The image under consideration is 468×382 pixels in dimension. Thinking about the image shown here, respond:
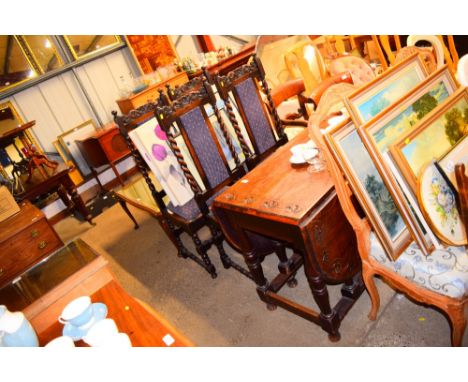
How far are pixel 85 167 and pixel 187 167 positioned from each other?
374cm

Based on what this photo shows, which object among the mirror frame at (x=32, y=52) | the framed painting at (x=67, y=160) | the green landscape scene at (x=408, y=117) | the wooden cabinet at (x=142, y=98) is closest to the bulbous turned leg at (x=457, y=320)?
the green landscape scene at (x=408, y=117)

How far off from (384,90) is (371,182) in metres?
0.46

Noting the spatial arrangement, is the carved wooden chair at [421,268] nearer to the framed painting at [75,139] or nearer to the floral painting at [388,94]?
the floral painting at [388,94]

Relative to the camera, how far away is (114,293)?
6.00ft

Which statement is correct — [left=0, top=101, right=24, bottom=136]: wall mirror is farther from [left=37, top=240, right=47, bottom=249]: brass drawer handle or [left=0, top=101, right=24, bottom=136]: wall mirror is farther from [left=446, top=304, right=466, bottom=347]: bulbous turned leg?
[left=446, top=304, right=466, bottom=347]: bulbous turned leg

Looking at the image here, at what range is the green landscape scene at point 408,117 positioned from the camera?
1479mm

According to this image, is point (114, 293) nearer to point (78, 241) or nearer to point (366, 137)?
point (78, 241)

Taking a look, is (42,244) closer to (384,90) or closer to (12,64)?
(12,64)

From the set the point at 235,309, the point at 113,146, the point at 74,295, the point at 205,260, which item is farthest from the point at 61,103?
the point at 235,309

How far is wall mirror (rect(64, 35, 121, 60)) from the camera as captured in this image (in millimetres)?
5371

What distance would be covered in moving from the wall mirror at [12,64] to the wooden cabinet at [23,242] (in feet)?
7.98

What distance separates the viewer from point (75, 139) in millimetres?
5469

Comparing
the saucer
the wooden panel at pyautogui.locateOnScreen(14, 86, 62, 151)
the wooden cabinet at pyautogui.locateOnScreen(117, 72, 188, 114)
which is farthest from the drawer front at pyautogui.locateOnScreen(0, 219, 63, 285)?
the wooden cabinet at pyautogui.locateOnScreen(117, 72, 188, 114)
